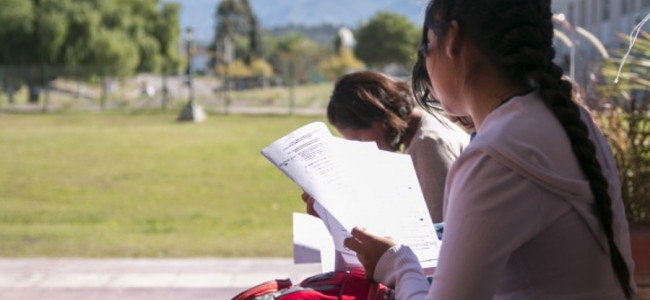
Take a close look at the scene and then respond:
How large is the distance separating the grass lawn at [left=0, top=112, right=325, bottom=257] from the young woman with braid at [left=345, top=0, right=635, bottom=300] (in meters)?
A: 6.71

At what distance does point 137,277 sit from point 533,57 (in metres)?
5.81

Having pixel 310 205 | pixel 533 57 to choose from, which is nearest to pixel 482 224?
pixel 533 57

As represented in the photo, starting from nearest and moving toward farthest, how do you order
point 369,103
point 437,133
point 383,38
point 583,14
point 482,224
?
point 482,224, point 369,103, point 437,133, point 583,14, point 383,38

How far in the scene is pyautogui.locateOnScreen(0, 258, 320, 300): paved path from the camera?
6.43 meters

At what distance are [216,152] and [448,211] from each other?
20.6 metres

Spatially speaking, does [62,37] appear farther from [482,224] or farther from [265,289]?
[482,224]

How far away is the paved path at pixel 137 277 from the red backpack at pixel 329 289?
4.43 m

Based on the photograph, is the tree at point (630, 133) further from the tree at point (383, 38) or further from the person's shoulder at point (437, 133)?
the tree at point (383, 38)

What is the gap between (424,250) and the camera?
76.5 inches

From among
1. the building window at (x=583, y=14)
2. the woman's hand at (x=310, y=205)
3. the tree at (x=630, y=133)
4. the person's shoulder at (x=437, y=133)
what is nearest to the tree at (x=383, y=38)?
the building window at (x=583, y=14)

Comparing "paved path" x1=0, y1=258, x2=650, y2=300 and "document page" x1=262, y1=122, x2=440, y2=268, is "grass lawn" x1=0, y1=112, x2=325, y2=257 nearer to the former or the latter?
"paved path" x1=0, y1=258, x2=650, y2=300

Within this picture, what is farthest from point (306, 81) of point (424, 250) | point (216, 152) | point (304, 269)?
point (424, 250)

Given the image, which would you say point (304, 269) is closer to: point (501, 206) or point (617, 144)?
point (617, 144)

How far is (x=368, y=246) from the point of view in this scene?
181cm
